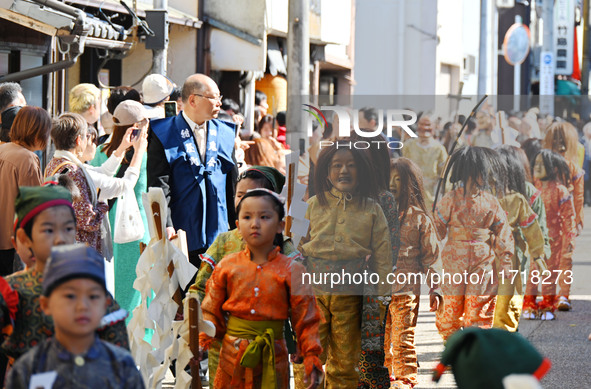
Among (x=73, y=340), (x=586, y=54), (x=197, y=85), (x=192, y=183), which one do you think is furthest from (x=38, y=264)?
(x=586, y=54)

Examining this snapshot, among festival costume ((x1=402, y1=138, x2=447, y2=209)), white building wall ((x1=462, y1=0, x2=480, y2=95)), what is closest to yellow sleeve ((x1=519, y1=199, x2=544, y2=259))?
festival costume ((x1=402, y1=138, x2=447, y2=209))

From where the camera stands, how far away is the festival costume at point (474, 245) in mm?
7488

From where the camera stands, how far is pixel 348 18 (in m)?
25.1

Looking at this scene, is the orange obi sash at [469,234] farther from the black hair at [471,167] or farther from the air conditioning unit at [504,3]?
the air conditioning unit at [504,3]

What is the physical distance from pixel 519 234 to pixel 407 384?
1.33 metres

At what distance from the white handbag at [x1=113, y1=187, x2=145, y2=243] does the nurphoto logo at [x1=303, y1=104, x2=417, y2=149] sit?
151 centimetres

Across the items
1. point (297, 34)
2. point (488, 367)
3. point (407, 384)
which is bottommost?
point (407, 384)

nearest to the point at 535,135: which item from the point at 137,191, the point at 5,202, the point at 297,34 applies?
the point at 137,191

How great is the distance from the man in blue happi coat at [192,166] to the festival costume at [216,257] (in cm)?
141

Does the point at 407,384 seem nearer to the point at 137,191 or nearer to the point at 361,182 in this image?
the point at 361,182

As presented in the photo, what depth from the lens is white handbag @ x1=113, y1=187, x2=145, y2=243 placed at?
7.85 m

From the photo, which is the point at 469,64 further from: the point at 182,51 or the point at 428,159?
the point at 428,159

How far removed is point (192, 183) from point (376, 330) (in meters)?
1.64

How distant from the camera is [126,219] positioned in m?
7.88
